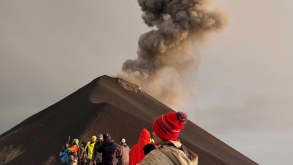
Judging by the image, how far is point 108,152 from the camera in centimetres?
888

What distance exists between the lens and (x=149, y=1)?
55.7m

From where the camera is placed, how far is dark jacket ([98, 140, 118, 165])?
8.85 meters

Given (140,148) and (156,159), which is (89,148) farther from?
(156,159)

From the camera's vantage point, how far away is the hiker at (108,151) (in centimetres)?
885

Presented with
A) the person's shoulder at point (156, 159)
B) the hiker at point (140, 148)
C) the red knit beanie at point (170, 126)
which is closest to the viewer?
the person's shoulder at point (156, 159)

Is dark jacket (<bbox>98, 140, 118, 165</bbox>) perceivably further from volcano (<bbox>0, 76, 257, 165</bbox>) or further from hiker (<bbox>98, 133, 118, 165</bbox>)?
volcano (<bbox>0, 76, 257, 165</bbox>)

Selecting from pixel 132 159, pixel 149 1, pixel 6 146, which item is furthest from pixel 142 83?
pixel 132 159

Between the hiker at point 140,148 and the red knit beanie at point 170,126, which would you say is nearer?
the red knit beanie at point 170,126

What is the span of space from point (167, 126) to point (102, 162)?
6.46 m

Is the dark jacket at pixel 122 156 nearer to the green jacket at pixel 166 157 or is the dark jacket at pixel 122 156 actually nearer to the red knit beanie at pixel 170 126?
the red knit beanie at pixel 170 126

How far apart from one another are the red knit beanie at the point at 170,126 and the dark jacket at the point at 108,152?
20.1 feet

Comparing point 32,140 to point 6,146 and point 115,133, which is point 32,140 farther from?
point 115,133

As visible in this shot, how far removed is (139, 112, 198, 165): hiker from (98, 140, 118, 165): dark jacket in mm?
6075

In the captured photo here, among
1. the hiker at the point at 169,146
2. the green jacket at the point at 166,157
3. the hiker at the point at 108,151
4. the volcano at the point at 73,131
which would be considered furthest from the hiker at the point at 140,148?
the volcano at the point at 73,131
